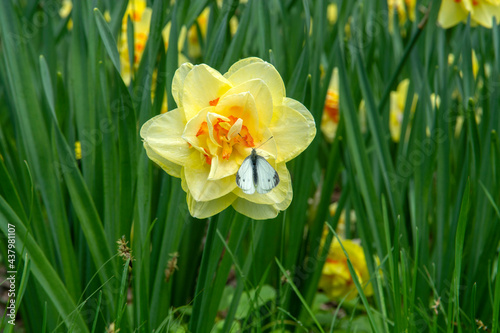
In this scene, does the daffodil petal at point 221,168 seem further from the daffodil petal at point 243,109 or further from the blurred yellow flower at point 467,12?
the blurred yellow flower at point 467,12

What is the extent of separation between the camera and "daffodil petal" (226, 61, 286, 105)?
868 mm

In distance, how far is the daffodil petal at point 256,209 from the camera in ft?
2.79

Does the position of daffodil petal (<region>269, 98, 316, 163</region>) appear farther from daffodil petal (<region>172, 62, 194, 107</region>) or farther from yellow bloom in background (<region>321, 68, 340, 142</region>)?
yellow bloom in background (<region>321, 68, 340, 142</region>)

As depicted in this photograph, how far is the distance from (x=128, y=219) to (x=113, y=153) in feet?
0.49

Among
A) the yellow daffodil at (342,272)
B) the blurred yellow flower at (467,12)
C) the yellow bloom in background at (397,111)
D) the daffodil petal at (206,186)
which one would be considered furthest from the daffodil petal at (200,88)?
the yellow bloom in background at (397,111)

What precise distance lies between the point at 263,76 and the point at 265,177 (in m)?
0.21

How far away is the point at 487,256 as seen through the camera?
4.04ft

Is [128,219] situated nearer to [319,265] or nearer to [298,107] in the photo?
[298,107]

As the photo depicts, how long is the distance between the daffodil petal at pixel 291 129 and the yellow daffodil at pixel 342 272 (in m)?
0.79

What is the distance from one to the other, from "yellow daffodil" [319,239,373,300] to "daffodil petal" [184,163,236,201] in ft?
2.72

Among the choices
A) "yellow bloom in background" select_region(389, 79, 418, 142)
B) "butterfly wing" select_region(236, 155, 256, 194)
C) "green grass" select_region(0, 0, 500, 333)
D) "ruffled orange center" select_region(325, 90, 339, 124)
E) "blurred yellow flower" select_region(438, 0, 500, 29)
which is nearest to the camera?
"butterfly wing" select_region(236, 155, 256, 194)

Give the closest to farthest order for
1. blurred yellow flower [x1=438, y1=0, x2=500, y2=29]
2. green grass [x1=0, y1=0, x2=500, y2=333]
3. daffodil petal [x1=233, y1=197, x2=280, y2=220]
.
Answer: daffodil petal [x1=233, y1=197, x2=280, y2=220]
green grass [x1=0, y1=0, x2=500, y2=333]
blurred yellow flower [x1=438, y1=0, x2=500, y2=29]

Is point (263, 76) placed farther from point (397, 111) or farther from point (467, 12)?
point (397, 111)

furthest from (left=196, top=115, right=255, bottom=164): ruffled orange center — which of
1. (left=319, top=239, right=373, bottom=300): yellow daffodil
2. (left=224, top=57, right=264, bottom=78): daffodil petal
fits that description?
(left=319, top=239, right=373, bottom=300): yellow daffodil
